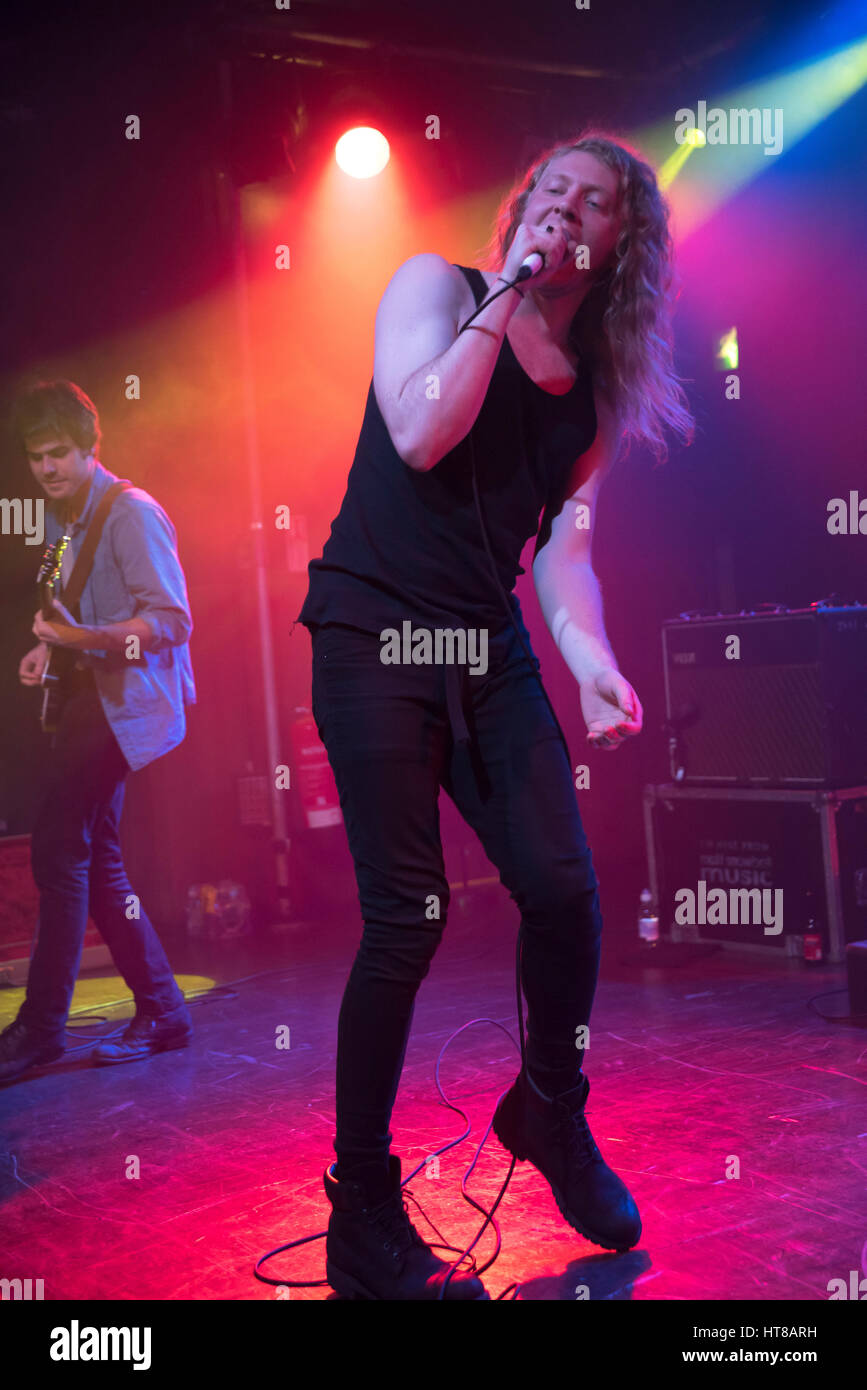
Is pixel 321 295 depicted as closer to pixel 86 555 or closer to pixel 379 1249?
pixel 86 555

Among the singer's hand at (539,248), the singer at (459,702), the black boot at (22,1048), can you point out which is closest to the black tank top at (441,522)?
the singer at (459,702)

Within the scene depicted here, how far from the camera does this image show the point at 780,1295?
1.67 meters

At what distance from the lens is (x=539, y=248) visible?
1.69 m

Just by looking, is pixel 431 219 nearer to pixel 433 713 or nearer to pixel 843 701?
pixel 843 701

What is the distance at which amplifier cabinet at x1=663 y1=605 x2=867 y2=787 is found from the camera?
433cm

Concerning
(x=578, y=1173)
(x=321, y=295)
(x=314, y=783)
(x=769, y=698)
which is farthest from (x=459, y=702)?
(x=321, y=295)

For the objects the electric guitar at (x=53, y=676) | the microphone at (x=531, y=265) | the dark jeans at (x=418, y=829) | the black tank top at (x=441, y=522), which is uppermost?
the microphone at (x=531, y=265)

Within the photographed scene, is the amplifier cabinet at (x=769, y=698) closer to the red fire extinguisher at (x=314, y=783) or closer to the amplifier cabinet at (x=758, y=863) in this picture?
the amplifier cabinet at (x=758, y=863)

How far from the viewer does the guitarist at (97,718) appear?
3.30 metres

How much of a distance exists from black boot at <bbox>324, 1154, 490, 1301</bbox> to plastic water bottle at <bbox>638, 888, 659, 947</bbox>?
9.79ft

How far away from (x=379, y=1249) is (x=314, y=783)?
425cm

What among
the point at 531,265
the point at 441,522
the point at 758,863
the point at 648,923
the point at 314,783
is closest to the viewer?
the point at 531,265

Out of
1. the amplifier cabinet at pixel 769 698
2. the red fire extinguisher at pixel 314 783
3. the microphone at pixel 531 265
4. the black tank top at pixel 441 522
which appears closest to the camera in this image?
the microphone at pixel 531 265

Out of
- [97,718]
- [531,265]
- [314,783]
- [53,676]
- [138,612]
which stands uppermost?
[531,265]
